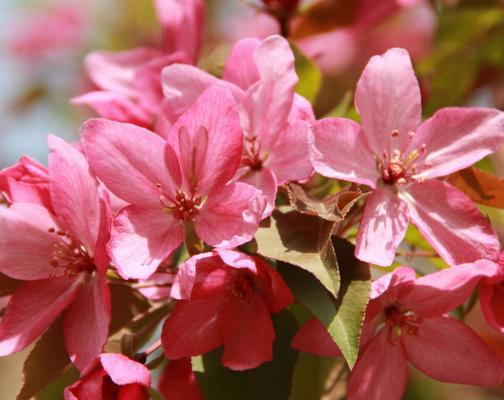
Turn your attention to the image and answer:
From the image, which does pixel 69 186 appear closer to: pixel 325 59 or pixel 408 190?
pixel 408 190

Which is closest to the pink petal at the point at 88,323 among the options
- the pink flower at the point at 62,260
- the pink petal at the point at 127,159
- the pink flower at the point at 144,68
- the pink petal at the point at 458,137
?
the pink flower at the point at 62,260

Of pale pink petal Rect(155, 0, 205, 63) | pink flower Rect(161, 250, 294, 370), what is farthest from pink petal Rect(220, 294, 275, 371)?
pale pink petal Rect(155, 0, 205, 63)

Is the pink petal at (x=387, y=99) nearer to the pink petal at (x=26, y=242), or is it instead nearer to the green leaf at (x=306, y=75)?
the green leaf at (x=306, y=75)

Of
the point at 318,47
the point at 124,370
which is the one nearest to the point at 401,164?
the point at 124,370

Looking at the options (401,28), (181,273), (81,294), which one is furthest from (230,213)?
(401,28)

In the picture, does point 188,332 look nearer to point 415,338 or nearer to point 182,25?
point 415,338
